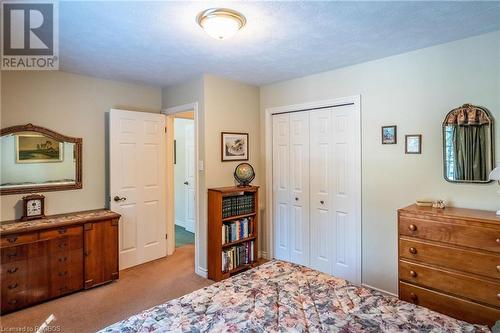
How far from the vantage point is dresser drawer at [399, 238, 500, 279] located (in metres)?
2.05

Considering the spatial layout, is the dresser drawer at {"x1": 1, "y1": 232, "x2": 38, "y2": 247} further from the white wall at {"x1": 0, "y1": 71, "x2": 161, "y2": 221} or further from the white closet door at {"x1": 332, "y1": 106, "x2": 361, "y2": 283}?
the white closet door at {"x1": 332, "y1": 106, "x2": 361, "y2": 283}

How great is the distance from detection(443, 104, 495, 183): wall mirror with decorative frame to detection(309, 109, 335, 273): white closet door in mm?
1197

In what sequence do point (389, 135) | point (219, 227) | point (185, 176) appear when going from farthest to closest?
point (185, 176)
point (219, 227)
point (389, 135)

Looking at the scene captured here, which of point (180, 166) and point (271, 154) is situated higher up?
point (271, 154)

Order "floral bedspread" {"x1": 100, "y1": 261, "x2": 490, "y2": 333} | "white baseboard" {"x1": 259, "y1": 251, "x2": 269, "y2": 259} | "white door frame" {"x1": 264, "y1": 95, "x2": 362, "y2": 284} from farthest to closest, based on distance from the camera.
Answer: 1. "white baseboard" {"x1": 259, "y1": 251, "x2": 269, "y2": 259}
2. "white door frame" {"x1": 264, "y1": 95, "x2": 362, "y2": 284}
3. "floral bedspread" {"x1": 100, "y1": 261, "x2": 490, "y2": 333}

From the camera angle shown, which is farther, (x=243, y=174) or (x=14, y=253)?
(x=243, y=174)

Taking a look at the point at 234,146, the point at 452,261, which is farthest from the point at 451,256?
the point at 234,146

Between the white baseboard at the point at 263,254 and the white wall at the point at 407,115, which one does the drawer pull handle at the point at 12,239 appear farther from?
the white wall at the point at 407,115

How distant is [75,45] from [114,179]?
1.68 metres

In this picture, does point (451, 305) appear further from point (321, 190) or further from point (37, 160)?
point (37, 160)

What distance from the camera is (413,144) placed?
2770 millimetres

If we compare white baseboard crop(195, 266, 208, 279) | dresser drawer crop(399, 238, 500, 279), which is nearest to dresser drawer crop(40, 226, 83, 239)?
white baseboard crop(195, 266, 208, 279)

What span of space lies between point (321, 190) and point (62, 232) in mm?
2944

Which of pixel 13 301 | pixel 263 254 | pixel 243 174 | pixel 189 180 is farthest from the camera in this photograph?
pixel 189 180
